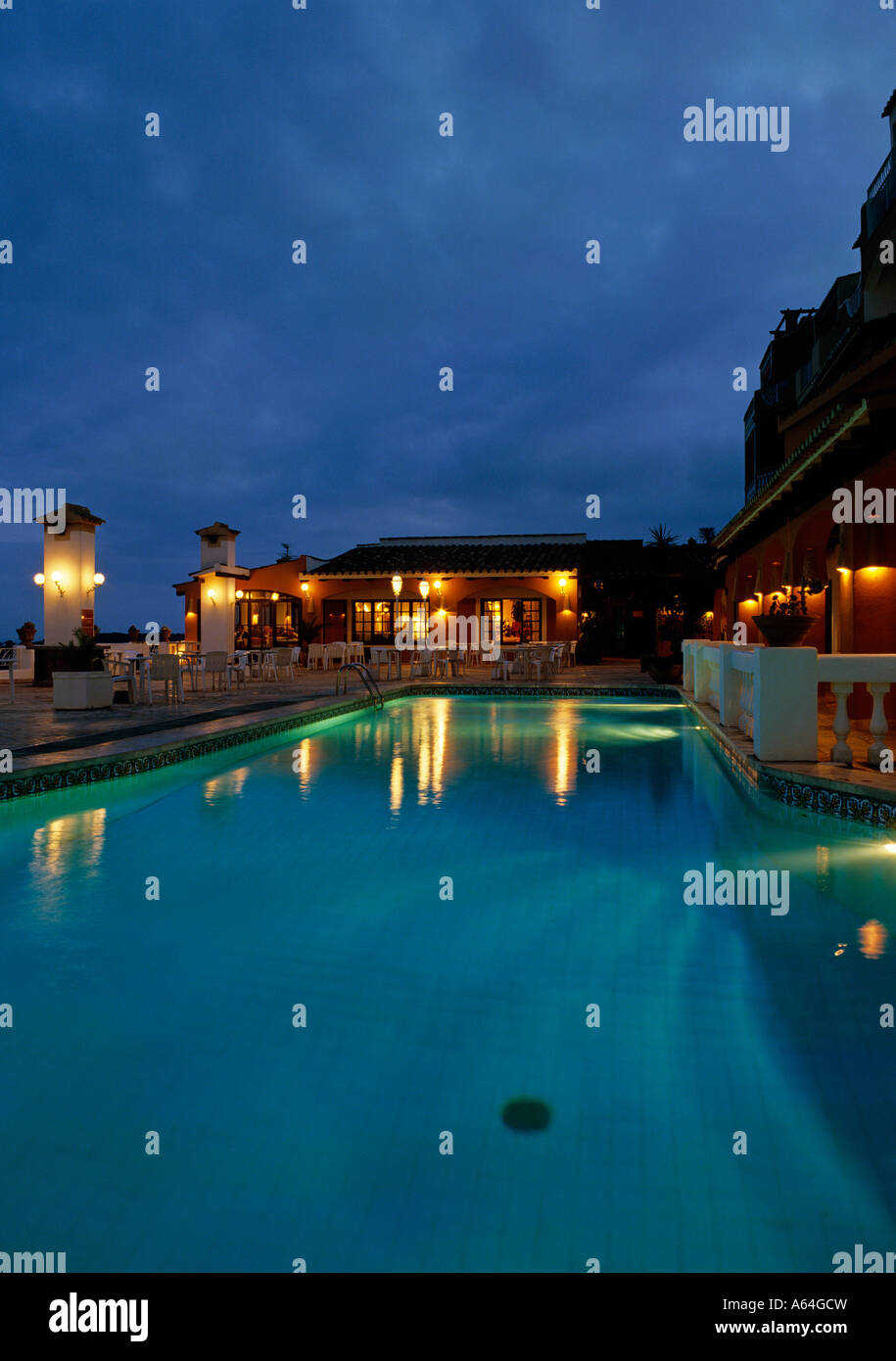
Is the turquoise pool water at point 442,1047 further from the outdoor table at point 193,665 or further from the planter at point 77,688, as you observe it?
the outdoor table at point 193,665

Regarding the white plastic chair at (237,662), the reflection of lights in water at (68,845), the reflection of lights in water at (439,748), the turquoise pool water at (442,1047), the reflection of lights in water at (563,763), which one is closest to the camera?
the turquoise pool water at (442,1047)

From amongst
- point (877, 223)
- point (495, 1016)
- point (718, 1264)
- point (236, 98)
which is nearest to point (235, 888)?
point (495, 1016)

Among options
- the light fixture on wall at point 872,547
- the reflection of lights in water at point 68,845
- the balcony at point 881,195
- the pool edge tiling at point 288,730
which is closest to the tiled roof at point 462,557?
the balcony at point 881,195

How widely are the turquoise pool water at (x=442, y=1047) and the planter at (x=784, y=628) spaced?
1332 mm

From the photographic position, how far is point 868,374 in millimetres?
8195

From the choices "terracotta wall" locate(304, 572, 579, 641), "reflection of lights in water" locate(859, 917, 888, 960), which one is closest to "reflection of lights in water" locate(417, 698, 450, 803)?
"reflection of lights in water" locate(859, 917, 888, 960)

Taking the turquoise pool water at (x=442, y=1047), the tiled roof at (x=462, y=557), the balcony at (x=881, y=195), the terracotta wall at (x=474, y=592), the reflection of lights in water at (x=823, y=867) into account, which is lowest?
the turquoise pool water at (x=442, y=1047)

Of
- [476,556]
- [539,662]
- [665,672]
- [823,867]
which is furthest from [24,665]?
[823,867]

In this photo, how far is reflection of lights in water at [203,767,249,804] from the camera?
6418 millimetres

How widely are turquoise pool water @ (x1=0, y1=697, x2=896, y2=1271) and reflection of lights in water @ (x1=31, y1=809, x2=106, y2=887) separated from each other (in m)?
0.03

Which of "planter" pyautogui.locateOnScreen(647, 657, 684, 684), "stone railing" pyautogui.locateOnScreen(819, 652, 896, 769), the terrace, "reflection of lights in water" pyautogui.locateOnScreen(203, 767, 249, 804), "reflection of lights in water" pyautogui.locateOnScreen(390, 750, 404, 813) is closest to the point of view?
"stone railing" pyautogui.locateOnScreen(819, 652, 896, 769)

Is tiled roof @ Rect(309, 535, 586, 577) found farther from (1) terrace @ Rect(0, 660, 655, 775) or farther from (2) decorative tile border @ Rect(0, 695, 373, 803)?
(2) decorative tile border @ Rect(0, 695, 373, 803)

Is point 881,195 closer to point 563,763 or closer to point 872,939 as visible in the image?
point 563,763

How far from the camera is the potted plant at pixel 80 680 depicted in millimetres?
10297
